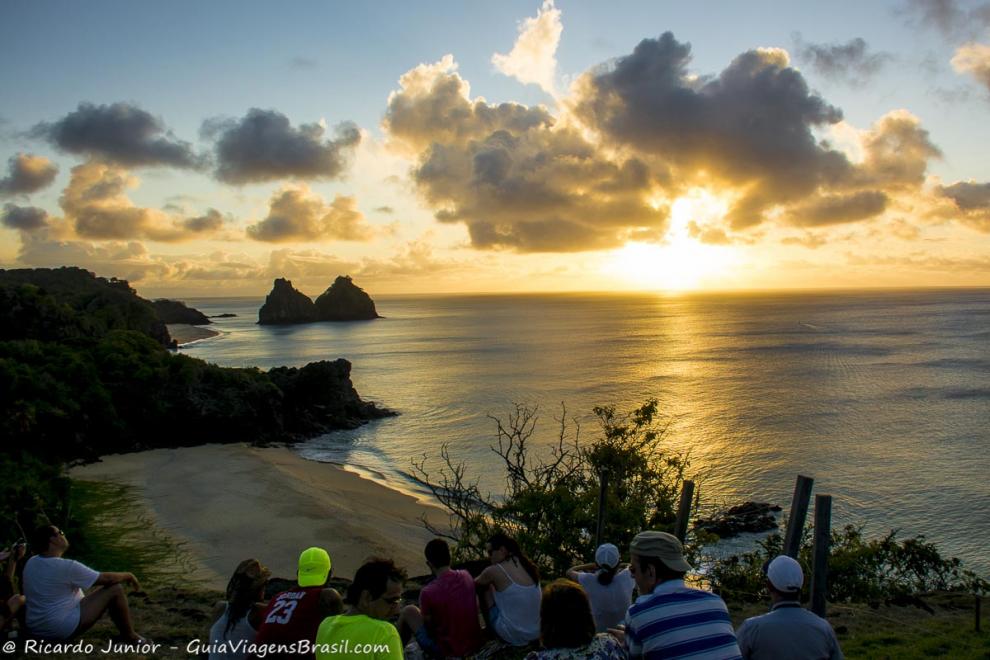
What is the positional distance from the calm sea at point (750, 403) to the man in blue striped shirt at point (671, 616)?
22942 millimetres

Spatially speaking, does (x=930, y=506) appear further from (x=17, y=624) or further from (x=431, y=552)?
→ (x=17, y=624)

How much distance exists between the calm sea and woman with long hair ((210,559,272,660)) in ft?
81.2

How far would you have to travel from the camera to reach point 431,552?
7.11 metres

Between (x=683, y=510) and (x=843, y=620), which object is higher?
(x=683, y=510)

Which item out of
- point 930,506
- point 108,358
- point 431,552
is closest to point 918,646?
point 431,552

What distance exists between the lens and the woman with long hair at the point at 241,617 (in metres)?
6.57

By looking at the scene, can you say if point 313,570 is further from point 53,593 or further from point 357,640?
point 53,593

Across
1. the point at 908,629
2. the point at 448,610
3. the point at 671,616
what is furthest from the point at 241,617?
the point at 908,629

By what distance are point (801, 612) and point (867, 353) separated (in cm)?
10121

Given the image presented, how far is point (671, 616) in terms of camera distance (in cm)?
500

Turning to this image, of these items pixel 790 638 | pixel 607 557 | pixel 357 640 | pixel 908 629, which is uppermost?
pixel 357 640

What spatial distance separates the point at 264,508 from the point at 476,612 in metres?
22.0

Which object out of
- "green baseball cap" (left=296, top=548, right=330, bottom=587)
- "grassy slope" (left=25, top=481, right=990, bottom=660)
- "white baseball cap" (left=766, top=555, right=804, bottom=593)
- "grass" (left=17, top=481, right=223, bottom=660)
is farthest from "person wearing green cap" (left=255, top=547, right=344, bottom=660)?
"grassy slope" (left=25, top=481, right=990, bottom=660)

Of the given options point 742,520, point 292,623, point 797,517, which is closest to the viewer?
point 292,623
